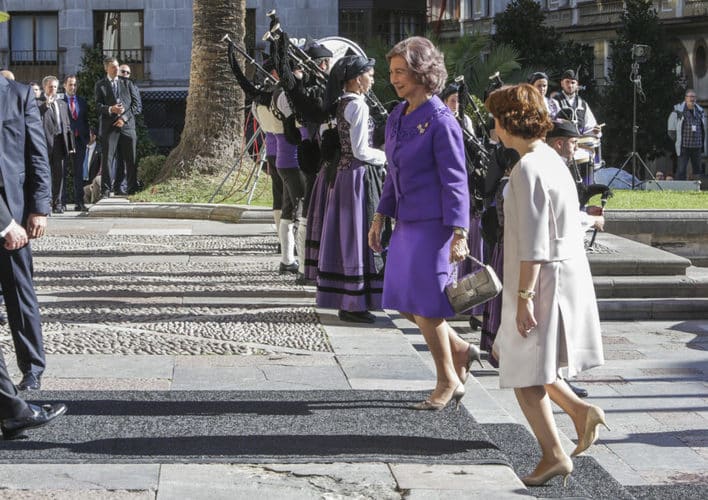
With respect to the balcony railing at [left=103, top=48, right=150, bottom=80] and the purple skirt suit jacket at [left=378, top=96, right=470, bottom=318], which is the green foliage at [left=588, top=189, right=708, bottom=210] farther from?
the balcony railing at [left=103, top=48, right=150, bottom=80]

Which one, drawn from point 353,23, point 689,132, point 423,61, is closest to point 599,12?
point 353,23

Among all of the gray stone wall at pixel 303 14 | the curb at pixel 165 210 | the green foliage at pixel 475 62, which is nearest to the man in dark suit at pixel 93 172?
the curb at pixel 165 210

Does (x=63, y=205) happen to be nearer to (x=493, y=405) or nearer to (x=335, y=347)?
(x=335, y=347)

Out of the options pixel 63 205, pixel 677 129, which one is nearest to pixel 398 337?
pixel 63 205

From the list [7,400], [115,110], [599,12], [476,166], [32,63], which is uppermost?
[599,12]

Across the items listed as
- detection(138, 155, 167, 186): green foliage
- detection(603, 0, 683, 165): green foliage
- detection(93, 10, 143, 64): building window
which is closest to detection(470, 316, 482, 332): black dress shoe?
detection(138, 155, 167, 186): green foliage

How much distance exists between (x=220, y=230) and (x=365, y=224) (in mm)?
8048

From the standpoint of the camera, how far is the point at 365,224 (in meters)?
10.0

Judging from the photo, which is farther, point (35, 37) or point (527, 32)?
point (527, 32)

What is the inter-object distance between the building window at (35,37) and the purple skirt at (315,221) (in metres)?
34.8

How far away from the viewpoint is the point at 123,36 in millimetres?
43031

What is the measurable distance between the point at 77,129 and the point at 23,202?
14.2m

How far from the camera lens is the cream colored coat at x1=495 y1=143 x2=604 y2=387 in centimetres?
577

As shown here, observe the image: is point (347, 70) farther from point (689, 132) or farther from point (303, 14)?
point (303, 14)
